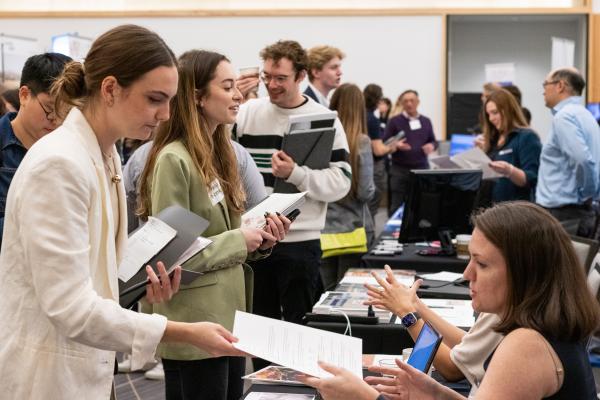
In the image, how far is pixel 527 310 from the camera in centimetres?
177

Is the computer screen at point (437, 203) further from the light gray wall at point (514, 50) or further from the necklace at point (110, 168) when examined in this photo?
the light gray wall at point (514, 50)

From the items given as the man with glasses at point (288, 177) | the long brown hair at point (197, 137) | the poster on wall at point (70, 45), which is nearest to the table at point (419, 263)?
the man with glasses at point (288, 177)

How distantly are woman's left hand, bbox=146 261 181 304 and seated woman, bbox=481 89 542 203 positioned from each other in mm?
3653

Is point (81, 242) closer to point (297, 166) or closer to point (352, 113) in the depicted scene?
point (297, 166)

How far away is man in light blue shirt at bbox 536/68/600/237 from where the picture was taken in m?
5.21

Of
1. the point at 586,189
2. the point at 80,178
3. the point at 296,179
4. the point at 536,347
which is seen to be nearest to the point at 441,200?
the point at 296,179

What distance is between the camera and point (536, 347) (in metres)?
1.70

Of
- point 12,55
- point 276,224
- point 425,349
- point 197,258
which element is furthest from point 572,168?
point 12,55

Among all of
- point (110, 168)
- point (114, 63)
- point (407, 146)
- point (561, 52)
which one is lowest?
point (407, 146)

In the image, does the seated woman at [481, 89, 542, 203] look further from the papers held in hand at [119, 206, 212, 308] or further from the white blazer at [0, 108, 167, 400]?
the white blazer at [0, 108, 167, 400]

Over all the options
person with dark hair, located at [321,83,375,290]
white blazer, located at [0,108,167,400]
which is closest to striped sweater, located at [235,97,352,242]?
person with dark hair, located at [321,83,375,290]

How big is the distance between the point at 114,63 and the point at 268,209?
1098mm

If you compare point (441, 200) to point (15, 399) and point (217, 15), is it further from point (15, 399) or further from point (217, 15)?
point (217, 15)

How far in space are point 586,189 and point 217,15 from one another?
715 centimetres
